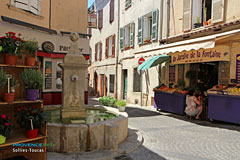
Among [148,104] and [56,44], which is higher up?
[56,44]

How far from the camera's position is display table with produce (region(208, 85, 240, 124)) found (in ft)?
21.8

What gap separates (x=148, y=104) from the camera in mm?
12188

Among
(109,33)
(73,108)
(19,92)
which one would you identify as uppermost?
(109,33)

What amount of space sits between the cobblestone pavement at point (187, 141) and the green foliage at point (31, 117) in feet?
6.63

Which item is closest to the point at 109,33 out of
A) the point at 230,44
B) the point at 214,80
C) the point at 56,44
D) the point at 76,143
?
the point at 56,44

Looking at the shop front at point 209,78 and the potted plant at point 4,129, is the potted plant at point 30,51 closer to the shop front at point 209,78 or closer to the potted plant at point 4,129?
the potted plant at point 4,129

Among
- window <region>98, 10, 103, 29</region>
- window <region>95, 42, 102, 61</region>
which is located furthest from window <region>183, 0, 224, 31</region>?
window <region>95, 42, 102, 61</region>

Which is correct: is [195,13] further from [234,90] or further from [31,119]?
[31,119]

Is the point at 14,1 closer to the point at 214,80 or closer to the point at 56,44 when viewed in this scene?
the point at 56,44

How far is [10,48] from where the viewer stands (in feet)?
10.2

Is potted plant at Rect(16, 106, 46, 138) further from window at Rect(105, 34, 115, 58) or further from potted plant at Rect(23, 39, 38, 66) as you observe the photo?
window at Rect(105, 34, 115, 58)

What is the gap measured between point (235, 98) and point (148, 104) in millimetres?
6001

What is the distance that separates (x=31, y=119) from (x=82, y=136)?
4.35ft

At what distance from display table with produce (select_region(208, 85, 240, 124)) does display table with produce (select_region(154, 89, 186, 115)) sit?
4.58 feet
